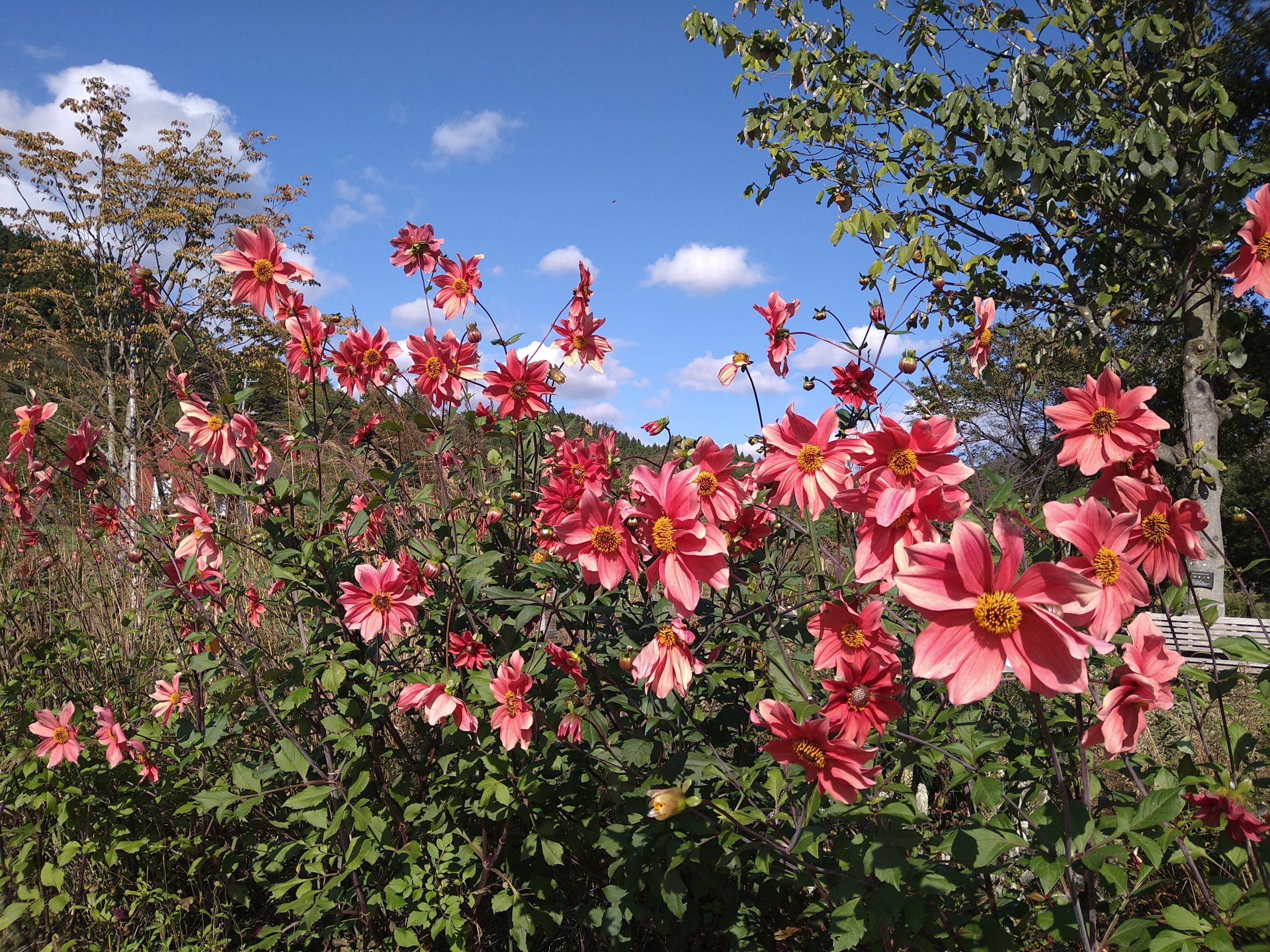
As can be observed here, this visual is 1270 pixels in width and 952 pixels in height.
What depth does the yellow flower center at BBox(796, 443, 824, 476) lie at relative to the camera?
125cm

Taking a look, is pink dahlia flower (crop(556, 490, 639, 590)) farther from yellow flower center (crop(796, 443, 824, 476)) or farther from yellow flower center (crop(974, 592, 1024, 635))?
yellow flower center (crop(974, 592, 1024, 635))

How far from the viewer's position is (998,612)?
2.73 ft

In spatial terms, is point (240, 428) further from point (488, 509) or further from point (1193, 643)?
point (1193, 643)

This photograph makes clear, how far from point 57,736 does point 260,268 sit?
1393 millimetres

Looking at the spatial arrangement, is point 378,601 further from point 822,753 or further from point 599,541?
point 822,753

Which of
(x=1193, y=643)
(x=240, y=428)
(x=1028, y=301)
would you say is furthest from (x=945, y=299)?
(x=240, y=428)

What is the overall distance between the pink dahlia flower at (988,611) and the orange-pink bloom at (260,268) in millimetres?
1551

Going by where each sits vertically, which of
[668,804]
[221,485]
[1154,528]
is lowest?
[668,804]

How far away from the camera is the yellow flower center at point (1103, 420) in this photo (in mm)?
1145

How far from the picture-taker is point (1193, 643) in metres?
5.60

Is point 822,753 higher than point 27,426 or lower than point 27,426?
lower

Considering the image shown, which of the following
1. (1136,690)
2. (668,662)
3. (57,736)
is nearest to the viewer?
(1136,690)

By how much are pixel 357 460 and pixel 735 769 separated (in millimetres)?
1219

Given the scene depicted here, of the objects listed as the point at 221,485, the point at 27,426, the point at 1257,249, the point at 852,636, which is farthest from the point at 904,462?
the point at 27,426
